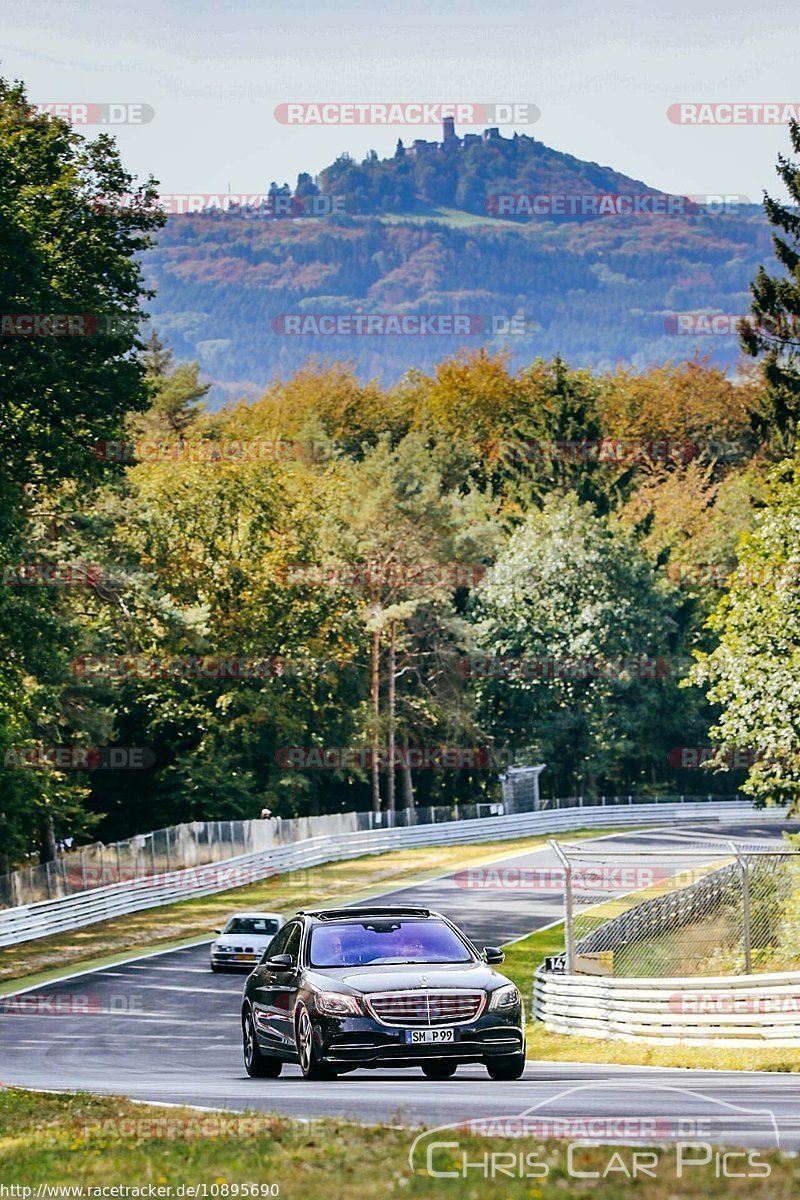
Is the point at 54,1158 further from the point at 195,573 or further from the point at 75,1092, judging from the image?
the point at 195,573

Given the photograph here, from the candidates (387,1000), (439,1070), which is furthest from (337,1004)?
(439,1070)

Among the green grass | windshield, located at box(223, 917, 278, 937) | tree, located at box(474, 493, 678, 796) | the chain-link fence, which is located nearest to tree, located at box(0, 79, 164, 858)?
windshield, located at box(223, 917, 278, 937)

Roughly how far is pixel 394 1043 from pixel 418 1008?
347 mm

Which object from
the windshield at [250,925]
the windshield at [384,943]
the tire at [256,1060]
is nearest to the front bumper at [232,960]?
the windshield at [250,925]

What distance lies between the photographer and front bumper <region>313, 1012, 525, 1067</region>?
1470cm

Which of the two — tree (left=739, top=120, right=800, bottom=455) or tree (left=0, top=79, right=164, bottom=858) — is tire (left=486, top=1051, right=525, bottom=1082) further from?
tree (left=739, top=120, right=800, bottom=455)

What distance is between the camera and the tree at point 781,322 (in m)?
46.3

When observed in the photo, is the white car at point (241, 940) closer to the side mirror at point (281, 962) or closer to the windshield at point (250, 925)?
the windshield at point (250, 925)

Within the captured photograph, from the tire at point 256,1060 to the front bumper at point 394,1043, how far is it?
195 centimetres

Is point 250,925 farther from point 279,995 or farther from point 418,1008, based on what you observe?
point 418,1008

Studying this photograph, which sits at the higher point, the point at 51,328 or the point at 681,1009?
the point at 51,328

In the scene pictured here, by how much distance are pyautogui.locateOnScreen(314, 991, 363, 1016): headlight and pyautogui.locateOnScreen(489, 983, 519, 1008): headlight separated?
3.72 ft

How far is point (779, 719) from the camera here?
35.1 metres

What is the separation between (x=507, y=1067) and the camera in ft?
50.2
